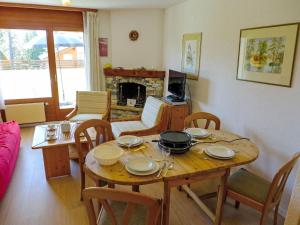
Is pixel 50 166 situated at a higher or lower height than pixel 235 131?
lower

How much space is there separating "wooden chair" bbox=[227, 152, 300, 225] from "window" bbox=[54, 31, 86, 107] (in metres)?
4.02

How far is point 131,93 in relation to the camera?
502cm

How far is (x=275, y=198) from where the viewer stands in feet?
5.94

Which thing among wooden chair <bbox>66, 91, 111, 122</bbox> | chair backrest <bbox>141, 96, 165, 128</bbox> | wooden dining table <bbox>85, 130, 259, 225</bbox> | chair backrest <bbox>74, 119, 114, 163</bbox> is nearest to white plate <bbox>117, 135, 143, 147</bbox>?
wooden dining table <bbox>85, 130, 259, 225</bbox>

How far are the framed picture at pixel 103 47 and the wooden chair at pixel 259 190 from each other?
3753 millimetres

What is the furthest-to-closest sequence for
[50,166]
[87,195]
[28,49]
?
1. [28,49]
2. [50,166]
3. [87,195]

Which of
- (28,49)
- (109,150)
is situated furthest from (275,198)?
(28,49)

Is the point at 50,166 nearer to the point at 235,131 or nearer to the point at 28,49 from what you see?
the point at 235,131

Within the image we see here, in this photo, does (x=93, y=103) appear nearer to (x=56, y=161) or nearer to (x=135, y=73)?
(x=135, y=73)

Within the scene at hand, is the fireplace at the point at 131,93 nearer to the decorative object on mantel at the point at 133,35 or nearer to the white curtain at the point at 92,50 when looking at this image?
the white curtain at the point at 92,50

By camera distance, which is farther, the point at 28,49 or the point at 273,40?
the point at 28,49

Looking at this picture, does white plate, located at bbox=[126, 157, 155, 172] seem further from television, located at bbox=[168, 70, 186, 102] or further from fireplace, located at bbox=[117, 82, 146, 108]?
fireplace, located at bbox=[117, 82, 146, 108]

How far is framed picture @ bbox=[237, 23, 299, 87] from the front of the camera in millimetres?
2105

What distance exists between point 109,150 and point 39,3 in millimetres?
3507
